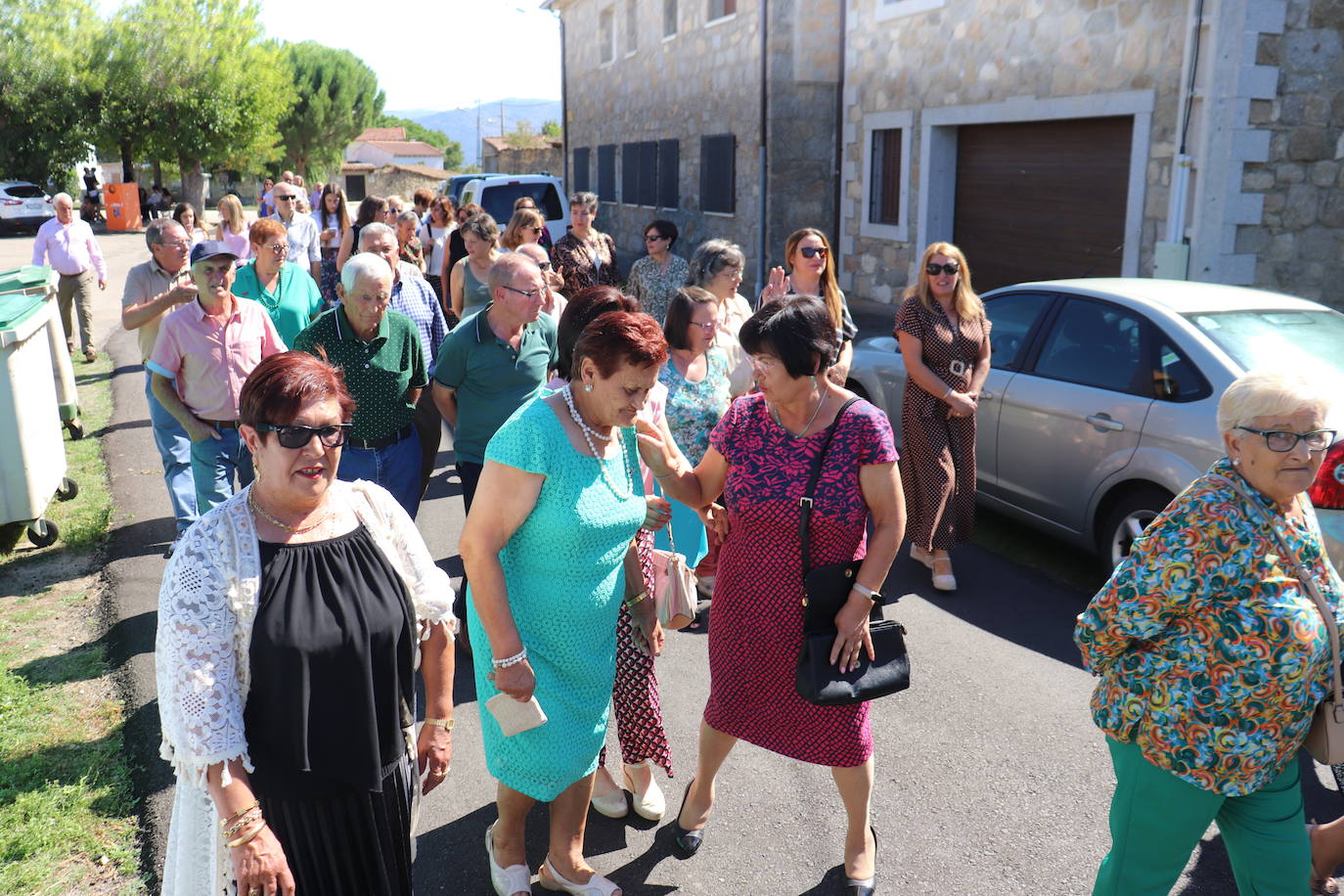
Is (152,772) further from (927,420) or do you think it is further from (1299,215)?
(1299,215)

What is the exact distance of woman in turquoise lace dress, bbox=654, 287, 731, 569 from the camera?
4922mm

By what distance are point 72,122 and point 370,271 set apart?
153 feet

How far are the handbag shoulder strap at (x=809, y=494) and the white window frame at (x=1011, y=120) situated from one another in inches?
341

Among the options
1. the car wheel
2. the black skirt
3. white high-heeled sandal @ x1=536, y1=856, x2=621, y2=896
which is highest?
the black skirt

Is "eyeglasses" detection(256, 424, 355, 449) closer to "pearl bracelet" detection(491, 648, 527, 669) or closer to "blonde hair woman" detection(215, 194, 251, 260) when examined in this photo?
"pearl bracelet" detection(491, 648, 527, 669)

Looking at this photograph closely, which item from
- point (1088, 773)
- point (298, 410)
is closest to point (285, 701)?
point (298, 410)

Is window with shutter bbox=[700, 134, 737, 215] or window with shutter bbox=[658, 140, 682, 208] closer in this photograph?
window with shutter bbox=[700, 134, 737, 215]

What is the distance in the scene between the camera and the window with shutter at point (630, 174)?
2417 cm

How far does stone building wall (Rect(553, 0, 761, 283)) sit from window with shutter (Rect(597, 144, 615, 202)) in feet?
0.68

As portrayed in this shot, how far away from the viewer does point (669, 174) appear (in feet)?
73.2

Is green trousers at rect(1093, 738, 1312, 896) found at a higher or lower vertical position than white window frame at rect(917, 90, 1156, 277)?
lower

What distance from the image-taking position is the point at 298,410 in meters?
2.34

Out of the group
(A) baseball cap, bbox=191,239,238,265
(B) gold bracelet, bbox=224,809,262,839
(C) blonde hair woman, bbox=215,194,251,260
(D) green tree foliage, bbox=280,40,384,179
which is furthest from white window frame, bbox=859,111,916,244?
(D) green tree foliage, bbox=280,40,384,179

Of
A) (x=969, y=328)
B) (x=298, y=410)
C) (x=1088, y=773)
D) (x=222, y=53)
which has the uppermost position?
(x=222, y=53)
